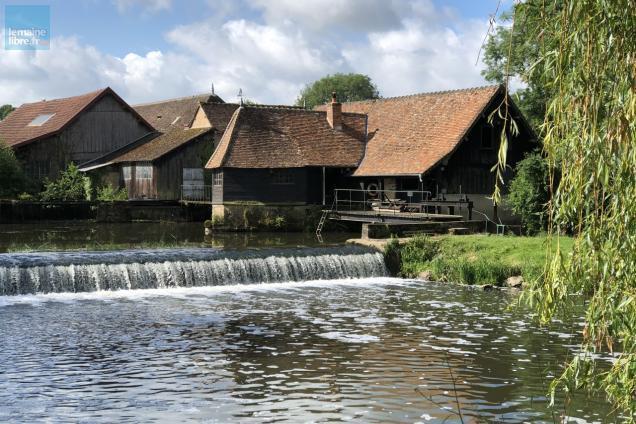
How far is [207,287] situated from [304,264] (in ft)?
12.6

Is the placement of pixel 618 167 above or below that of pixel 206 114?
below

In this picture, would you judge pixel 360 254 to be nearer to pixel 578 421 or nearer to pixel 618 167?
pixel 578 421

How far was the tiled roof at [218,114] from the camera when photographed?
162 feet

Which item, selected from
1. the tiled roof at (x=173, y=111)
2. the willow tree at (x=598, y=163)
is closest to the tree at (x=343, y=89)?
the tiled roof at (x=173, y=111)

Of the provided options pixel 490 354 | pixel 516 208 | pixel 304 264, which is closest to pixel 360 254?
pixel 304 264

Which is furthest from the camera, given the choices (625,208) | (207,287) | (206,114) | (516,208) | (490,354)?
(206,114)

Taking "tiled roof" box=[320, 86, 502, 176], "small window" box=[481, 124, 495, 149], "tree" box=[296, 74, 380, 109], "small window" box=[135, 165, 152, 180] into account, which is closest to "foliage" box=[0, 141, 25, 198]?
"small window" box=[135, 165, 152, 180]

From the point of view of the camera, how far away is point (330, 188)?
43188 millimetres

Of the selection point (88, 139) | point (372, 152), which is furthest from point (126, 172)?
point (372, 152)

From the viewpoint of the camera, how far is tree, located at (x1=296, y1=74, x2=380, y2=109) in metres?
110

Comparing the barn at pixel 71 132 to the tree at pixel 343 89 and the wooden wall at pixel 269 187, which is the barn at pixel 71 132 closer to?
the wooden wall at pixel 269 187

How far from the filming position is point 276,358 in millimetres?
15875

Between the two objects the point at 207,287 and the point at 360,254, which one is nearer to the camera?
the point at 207,287

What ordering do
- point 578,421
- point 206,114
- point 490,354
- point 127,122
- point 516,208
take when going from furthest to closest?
1. point 127,122
2. point 206,114
3. point 516,208
4. point 490,354
5. point 578,421
